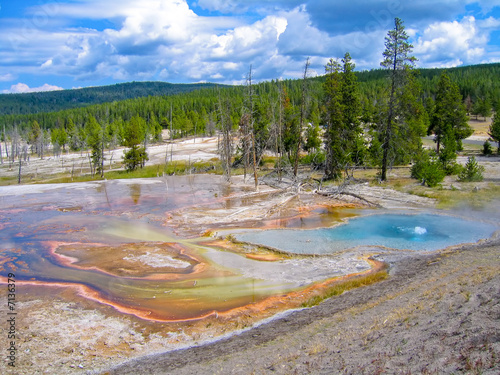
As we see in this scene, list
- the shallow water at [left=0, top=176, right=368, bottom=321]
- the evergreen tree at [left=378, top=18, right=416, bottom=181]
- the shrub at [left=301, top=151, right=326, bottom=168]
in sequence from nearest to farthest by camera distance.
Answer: the shallow water at [left=0, top=176, right=368, bottom=321] → the evergreen tree at [left=378, top=18, right=416, bottom=181] → the shrub at [left=301, top=151, right=326, bottom=168]

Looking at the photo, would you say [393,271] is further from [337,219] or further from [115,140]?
[115,140]

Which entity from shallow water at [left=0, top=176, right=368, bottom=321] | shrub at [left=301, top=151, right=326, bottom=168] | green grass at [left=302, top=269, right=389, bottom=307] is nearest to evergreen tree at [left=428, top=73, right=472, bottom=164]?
shrub at [left=301, top=151, right=326, bottom=168]

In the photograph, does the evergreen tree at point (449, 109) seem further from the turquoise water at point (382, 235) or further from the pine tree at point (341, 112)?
the turquoise water at point (382, 235)

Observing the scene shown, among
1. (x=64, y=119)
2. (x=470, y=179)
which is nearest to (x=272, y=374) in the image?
(x=470, y=179)

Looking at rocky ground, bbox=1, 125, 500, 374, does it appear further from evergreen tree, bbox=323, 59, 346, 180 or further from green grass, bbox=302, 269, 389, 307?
evergreen tree, bbox=323, 59, 346, 180

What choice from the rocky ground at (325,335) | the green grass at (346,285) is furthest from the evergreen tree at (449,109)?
the green grass at (346,285)

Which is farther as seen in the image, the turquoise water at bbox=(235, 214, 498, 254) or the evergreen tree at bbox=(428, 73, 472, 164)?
the evergreen tree at bbox=(428, 73, 472, 164)
